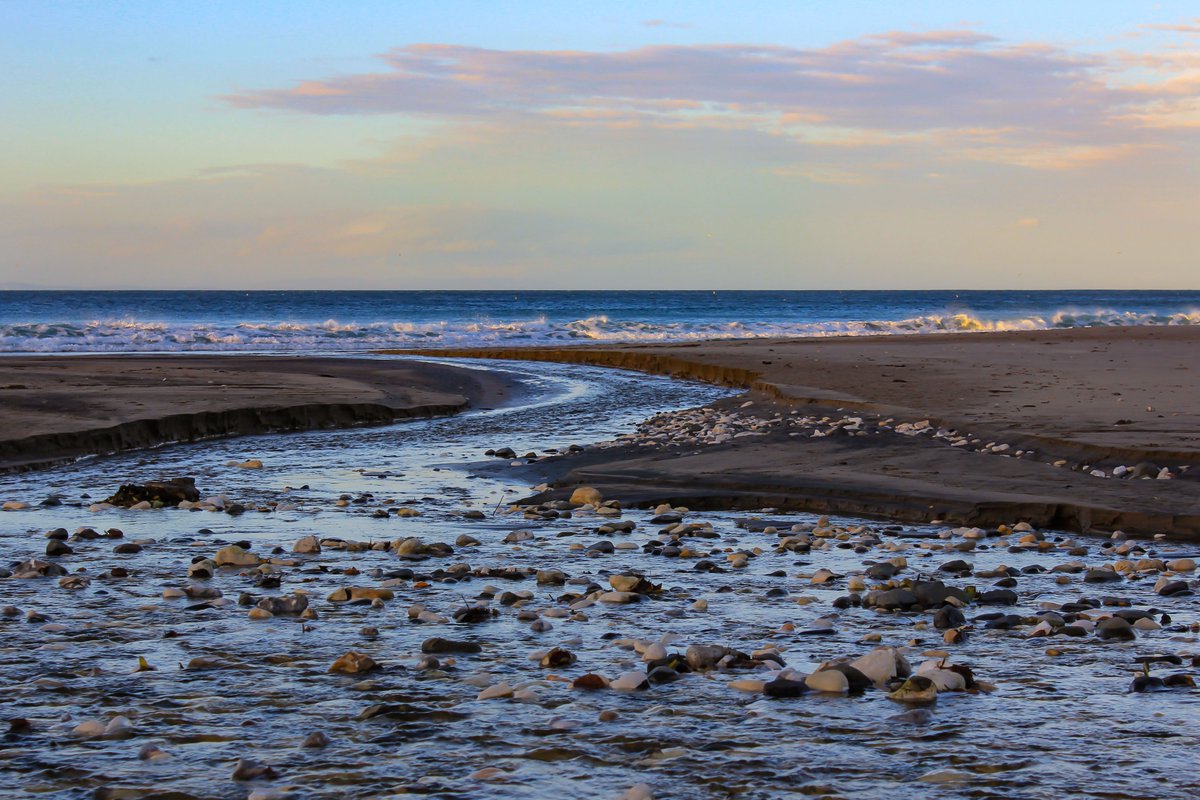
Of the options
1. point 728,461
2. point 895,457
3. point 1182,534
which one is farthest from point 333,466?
point 1182,534

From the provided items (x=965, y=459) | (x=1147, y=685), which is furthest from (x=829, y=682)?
(x=965, y=459)

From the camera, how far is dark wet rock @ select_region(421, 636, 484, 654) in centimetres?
549

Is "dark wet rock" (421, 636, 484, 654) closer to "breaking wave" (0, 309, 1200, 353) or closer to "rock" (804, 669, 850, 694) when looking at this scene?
"rock" (804, 669, 850, 694)

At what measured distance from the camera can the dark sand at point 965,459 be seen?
922 cm

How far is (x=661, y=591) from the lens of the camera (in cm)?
680

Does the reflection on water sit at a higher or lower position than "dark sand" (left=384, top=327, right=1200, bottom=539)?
lower

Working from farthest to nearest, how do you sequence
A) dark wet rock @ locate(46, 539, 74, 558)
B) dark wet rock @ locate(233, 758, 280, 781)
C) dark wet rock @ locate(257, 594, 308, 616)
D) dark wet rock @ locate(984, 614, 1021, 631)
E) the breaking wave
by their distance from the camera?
the breaking wave → dark wet rock @ locate(46, 539, 74, 558) → dark wet rock @ locate(257, 594, 308, 616) → dark wet rock @ locate(984, 614, 1021, 631) → dark wet rock @ locate(233, 758, 280, 781)

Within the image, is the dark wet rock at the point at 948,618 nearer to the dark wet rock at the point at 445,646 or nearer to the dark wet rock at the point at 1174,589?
the dark wet rock at the point at 1174,589

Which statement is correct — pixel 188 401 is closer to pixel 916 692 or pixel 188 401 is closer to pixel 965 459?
pixel 965 459

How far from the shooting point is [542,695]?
4.87m

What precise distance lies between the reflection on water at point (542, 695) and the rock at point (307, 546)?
0.30ft

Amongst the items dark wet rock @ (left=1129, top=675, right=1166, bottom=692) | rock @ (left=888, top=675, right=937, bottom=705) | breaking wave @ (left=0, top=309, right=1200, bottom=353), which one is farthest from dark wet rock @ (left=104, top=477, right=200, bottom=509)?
breaking wave @ (left=0, top=309, right=1200, bottom=353)

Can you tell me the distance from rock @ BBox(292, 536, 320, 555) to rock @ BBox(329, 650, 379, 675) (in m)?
2.90

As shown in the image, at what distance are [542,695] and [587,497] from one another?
541cm
